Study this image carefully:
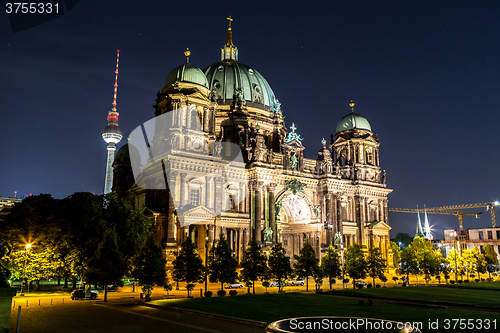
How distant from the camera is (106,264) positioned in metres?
42.3

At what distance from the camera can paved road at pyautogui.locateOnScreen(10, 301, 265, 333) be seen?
24344mm

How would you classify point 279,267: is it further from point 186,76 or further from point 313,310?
point 186,76

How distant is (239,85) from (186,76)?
1991 cm

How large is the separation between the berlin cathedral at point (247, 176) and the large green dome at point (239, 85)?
0.23m

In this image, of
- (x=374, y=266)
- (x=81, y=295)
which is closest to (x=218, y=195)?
(x=374, y=266)

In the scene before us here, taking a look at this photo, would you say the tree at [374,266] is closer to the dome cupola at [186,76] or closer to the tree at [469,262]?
the tree at [469,262]

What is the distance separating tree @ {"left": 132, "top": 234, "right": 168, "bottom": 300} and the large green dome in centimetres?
5167

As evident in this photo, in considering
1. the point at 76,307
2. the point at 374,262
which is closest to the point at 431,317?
the point at 76,307

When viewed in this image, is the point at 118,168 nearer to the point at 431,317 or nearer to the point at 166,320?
the point at 166,320

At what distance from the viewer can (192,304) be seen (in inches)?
1372

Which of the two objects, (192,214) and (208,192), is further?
(208,192)

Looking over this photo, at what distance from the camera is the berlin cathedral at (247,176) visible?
222 ft

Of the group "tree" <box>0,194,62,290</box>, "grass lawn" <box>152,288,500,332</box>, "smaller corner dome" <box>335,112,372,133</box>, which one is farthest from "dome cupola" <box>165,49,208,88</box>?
"grass lawn" <box>152,288,500,332</box>

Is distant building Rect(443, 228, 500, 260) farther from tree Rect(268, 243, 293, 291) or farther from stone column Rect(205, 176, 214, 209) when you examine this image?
tree Rect(268, 243, 293, 291)
